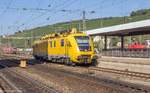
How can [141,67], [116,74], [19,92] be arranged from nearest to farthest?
1. [19,92]
2. [116,74]
3. [141,67]

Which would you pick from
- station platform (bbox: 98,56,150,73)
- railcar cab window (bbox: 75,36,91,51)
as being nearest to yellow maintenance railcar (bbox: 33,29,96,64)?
railcar cab window (bbox: 75,36,91,51)

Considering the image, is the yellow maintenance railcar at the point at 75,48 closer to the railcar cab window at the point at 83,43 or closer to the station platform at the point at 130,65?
the railcar cab window at the point at 83,43

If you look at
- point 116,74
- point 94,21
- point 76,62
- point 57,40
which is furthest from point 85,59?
point 94,21

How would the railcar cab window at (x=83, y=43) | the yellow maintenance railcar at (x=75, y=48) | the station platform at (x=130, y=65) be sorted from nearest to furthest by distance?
the station platform at (x=130, y=65) < the yellow maintenance railcar at (x=75, y=48) < the railcar cab window at (x=83, y=43)

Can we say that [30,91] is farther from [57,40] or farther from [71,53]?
[57,40]

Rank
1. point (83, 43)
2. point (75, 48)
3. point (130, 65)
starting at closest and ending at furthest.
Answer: point (130, 65), point (75, 48), point (83, 43)

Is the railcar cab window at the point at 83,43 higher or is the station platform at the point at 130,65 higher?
the railcar cab window at the point at 83,43

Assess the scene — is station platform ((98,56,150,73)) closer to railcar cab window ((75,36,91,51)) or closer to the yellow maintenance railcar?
the yellow maintenance railcar

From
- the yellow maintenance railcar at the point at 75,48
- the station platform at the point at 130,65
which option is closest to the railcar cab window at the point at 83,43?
the yellow maintenance railcar at the point at 75,48

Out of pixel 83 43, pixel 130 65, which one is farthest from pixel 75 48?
pixel 130 65

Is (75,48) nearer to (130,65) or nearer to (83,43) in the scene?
(83,43)

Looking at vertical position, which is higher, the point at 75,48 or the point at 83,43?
the point at 83,43

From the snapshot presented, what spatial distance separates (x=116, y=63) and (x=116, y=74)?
29.7ft

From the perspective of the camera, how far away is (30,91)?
63.3 feet
